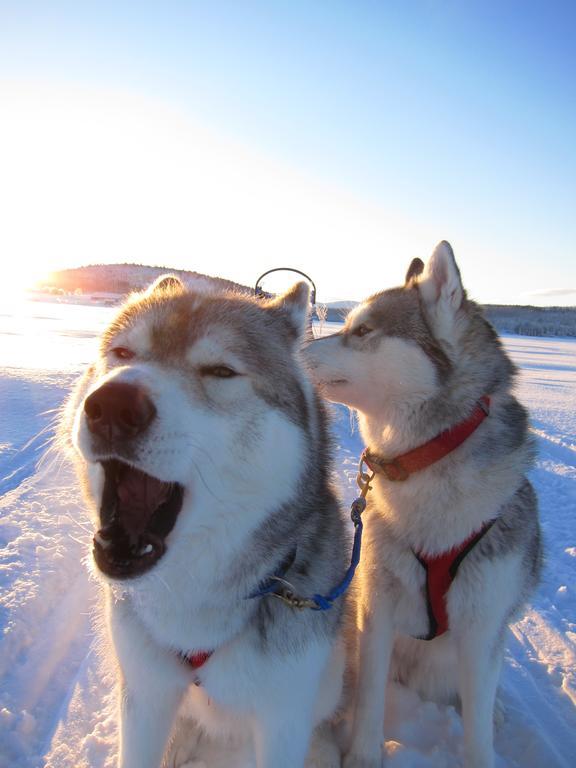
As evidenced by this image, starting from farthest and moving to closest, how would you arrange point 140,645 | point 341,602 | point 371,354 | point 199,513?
point 371,354
point 341,602
point 140,645
point 199,513

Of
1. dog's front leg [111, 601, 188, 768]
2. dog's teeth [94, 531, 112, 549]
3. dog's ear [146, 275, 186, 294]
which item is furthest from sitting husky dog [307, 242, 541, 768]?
dog's teeth [94, 531, 112, 549]

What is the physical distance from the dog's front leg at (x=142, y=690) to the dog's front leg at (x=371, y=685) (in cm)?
77

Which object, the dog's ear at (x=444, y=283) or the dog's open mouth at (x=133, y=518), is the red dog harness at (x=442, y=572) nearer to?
the dog's ear at (x=444, y=283)

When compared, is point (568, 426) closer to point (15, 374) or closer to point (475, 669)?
point (475, 669)

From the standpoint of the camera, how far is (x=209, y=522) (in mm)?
1513

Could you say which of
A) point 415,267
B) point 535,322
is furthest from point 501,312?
point 415,267

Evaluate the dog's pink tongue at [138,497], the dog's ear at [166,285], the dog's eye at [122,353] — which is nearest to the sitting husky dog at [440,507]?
the dog's ear at [166,285]

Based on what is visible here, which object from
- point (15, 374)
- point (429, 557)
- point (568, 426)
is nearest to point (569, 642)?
point (429, 557)

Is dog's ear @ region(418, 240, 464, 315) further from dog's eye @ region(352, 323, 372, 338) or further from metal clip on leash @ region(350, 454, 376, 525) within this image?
metal clip on leash @ region(350, 454, 376, 525)

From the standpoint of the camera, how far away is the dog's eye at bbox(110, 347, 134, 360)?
5.61 feet

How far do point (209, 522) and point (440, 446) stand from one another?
1050 mm

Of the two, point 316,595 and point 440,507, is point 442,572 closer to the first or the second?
point 440,507

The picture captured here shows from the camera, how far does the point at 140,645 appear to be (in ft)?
5.54

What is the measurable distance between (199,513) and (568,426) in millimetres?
7152
